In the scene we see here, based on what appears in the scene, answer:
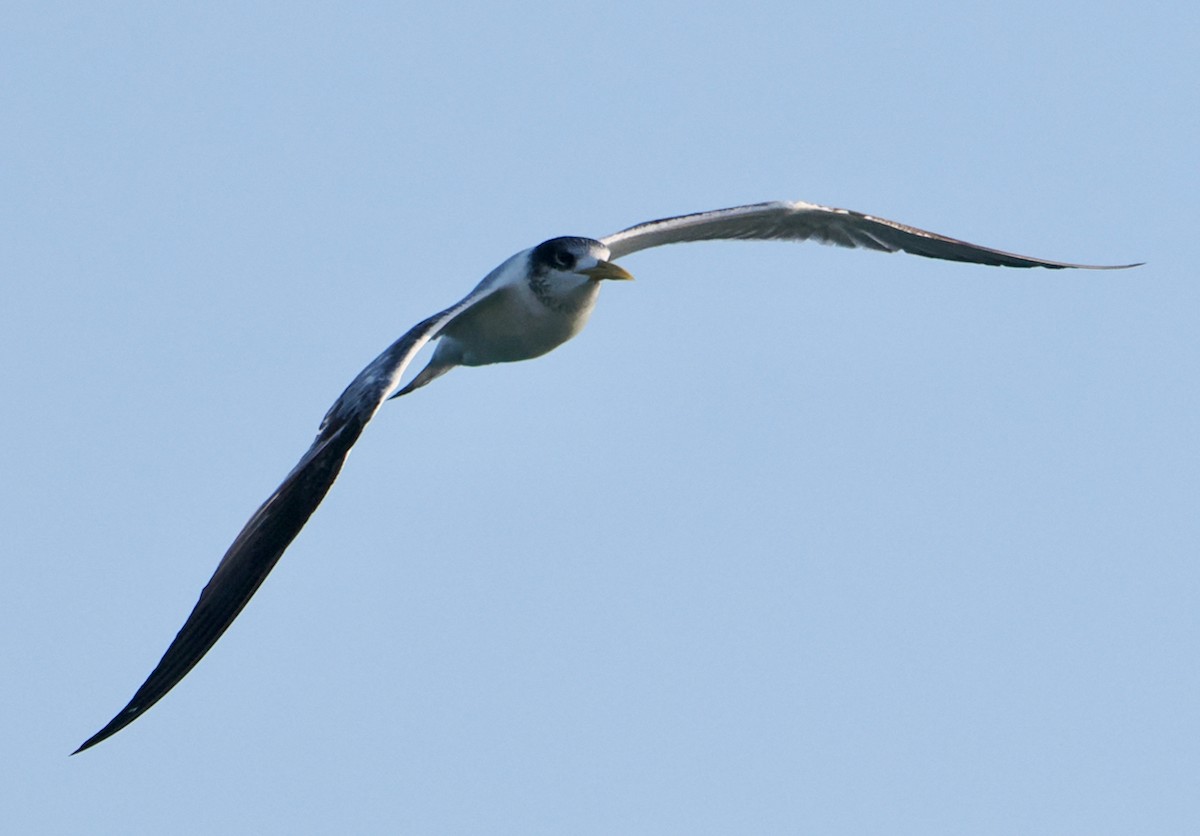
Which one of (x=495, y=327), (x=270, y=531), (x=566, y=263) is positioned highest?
(x=566, y=263)

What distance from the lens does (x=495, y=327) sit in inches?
646

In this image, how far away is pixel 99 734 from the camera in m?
10.1

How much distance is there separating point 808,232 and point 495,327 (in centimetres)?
395

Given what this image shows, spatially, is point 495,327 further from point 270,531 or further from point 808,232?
point 270,531

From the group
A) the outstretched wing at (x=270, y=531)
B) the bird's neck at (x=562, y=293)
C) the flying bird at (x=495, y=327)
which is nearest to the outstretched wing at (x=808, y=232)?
the flying bird at (x=495, y=327)

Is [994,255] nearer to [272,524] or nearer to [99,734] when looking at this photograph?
[272,524]

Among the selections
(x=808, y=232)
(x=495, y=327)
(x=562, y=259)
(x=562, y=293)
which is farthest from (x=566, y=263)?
(x=808, y=232)

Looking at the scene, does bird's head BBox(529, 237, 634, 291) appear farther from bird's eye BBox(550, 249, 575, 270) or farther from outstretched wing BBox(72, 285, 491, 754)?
outstretched wing BBox(72, 285, 491, 754)

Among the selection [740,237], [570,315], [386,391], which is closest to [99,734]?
[386,391]

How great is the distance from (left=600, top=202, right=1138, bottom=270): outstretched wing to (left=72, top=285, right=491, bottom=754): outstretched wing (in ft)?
14.2

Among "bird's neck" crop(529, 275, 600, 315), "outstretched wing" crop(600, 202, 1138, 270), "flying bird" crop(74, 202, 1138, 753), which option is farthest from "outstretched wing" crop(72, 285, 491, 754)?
"outstretched wing" crop(600, 202, 1138, 270)

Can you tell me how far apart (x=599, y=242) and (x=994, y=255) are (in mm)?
4588

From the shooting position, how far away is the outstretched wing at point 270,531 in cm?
1097

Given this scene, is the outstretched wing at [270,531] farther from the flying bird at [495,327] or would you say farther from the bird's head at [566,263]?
the bird's head at [566,263]
